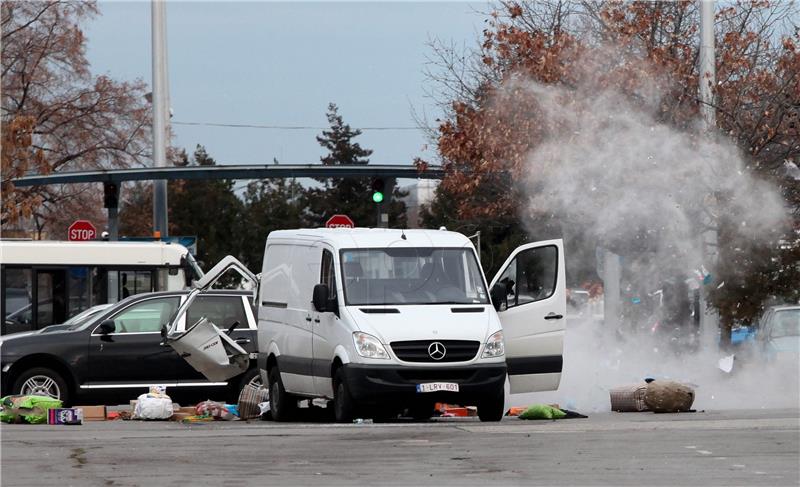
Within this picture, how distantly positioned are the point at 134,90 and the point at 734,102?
2536 cm

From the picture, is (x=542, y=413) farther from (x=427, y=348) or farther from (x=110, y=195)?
(x=110, y=195)

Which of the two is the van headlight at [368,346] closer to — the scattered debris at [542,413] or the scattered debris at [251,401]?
the scattered debris at [542,413]

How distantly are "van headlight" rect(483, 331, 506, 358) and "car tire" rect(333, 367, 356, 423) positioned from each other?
141 cm

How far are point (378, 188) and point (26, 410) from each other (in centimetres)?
1103

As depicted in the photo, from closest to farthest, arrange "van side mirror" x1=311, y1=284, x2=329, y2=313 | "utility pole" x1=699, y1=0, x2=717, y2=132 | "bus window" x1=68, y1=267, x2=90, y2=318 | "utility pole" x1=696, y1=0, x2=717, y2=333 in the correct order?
"van side mirror" x1=311, y1=284, x2=329, y2=313, "utility pole" x1=696, y1=0, x2=717, y2=333, "utility pole" x1=699, y1=0, x2=717, y2=132, "bus window" x1=68, y1=267, x2=90, y2=318

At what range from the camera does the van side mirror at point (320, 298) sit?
15000 millimetres

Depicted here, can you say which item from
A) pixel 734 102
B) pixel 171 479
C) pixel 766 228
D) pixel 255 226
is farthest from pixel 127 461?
pixel 255 226

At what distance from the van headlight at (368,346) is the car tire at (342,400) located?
295mm

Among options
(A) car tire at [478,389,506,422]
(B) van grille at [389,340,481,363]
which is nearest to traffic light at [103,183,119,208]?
(A) car tire at [478,389,506,422]

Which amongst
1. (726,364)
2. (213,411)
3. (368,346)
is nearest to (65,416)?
(213,411)

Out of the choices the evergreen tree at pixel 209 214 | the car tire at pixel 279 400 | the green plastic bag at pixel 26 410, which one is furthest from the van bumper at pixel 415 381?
the evergreen tree at pixel 209 214

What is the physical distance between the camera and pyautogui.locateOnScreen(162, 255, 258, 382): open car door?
1716 cm

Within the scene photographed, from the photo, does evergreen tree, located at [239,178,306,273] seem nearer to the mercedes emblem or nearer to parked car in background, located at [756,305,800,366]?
parked car in background, located at [756,305,800,366]

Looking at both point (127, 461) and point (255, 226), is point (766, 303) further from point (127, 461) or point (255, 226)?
point (255, 226)
